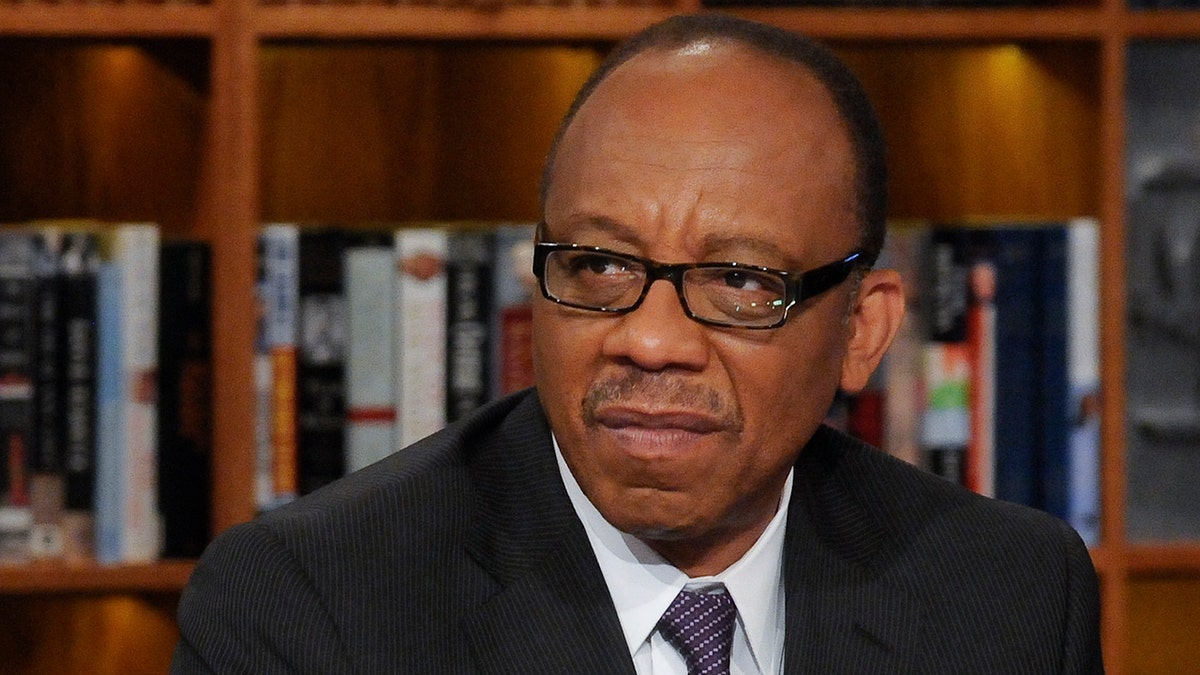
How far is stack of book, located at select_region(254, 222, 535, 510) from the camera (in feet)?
6.11

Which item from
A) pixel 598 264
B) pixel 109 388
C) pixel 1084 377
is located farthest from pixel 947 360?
pixel 109 388

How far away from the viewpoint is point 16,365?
182 cm

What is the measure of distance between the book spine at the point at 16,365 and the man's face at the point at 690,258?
0.91 meters

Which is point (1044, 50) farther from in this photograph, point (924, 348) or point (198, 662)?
point (198, 662)

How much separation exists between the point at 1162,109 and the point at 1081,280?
269 millimetres

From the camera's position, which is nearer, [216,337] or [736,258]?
[736,258]

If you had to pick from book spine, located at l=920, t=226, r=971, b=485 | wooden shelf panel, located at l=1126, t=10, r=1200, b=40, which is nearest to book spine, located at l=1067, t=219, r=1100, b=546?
book spine, located at l=920, t=226, r=971, b=485

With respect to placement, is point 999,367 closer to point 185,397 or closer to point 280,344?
point 280,344

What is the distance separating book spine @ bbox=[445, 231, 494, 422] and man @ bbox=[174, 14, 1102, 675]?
61 cm

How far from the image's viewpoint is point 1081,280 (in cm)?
194

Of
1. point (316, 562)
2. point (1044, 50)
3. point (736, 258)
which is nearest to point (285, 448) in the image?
point (316, 562)

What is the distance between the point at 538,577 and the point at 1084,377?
104cm

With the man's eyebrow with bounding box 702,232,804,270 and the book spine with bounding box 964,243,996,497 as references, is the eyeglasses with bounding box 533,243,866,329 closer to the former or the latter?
the man's eyebrow with bounding box 702,232,804,270

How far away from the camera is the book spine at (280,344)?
1857 millimetres
